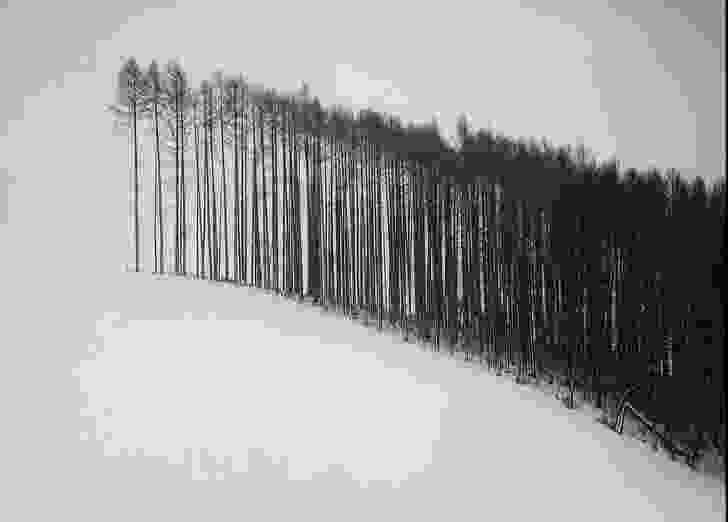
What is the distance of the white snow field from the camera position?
653cm

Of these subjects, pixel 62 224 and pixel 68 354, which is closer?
pixel 68 354

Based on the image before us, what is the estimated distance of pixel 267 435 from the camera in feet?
25.8

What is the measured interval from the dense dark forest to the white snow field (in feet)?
15.8

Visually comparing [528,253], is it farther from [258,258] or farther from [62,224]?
[62,224]

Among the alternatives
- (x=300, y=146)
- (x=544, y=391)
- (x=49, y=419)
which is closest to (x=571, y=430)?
(x=544, y=391)

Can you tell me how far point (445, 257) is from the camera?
2042 centimetres

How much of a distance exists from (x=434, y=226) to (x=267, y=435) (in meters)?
14.9

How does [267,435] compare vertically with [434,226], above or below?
below

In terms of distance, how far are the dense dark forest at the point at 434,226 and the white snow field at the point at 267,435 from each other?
4808 mm

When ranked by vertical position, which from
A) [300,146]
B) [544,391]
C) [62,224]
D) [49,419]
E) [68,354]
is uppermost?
[300,146]

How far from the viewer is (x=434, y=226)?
20688mm

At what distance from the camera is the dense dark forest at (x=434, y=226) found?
16.8 m

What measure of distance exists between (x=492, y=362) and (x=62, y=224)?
19.6 m

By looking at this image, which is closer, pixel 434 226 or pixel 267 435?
pixel 267 435
